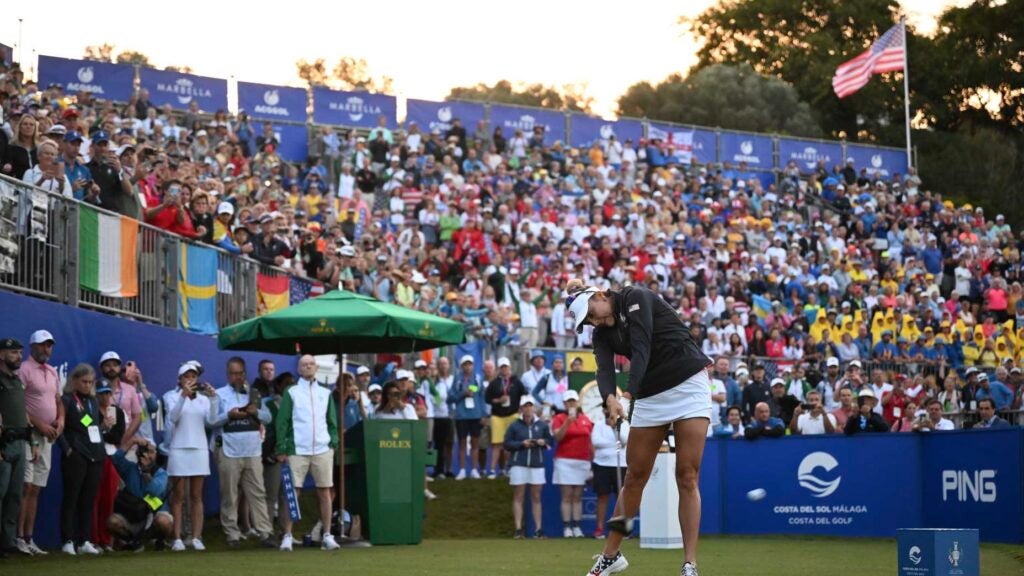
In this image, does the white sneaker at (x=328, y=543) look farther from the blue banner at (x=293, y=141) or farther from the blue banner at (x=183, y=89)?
the blue banner at (x=293, y=141)

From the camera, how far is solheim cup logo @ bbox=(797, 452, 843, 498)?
71.8ft

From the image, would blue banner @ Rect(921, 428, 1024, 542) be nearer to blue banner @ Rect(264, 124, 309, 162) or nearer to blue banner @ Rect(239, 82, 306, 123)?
blue banner @ Rect(264, 124, 309, 162)

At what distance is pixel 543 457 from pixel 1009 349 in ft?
52.7

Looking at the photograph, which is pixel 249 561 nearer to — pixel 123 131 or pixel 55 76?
pixel 123 131

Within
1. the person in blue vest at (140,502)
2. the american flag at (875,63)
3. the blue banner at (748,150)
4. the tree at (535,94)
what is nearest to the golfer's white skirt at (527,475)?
the person in blue vest at (140,502)

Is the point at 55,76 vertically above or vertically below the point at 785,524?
above

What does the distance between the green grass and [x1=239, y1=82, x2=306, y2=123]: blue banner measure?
65.7 feet

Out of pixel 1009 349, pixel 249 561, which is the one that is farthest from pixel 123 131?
pixel 1009 349

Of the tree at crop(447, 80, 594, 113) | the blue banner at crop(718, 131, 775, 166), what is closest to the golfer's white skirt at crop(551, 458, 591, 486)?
the blue banner at crop(718, 131, 775, 166)

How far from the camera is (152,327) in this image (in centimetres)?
1912

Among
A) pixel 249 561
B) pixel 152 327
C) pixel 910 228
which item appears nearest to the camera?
pixel 249 561

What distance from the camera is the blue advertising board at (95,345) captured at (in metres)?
16.4

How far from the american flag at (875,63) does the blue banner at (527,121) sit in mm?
10013

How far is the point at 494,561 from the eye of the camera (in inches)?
599
